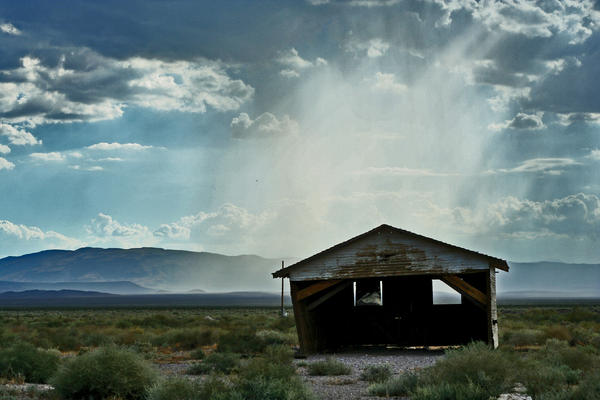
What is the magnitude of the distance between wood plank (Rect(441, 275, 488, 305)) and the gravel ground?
215cm

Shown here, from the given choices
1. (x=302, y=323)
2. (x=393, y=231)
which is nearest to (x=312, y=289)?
(x=302, y=323)

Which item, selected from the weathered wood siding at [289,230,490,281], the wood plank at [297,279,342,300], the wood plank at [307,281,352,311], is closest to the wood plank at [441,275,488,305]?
the weathered wood siding at [289,230,490,281]

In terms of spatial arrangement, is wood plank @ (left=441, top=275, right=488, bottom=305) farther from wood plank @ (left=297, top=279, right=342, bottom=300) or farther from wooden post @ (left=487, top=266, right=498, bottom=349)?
wood plank @ (left=297, top=279, right=342, bottom=300)

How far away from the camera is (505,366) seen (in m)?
12.1

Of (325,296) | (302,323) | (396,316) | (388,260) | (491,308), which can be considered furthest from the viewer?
(396,316)

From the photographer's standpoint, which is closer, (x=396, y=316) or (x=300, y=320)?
(x=300, y=320)

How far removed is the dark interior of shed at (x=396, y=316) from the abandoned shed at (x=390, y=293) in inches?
1.3

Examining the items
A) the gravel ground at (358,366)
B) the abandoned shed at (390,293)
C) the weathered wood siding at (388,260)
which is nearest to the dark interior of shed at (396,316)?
the abandoned shed at (390,293)

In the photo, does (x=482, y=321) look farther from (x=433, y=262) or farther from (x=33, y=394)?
(x=33, y=394)

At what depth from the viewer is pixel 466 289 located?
2212cm

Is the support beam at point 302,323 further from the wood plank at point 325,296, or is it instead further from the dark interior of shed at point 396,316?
the dark interior of shed at point 396,316

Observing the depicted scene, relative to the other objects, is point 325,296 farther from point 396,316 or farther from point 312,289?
point 396,316

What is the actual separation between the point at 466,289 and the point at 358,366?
16.2 feet

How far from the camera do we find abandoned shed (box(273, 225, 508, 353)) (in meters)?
21.8
